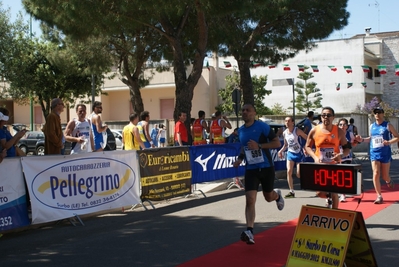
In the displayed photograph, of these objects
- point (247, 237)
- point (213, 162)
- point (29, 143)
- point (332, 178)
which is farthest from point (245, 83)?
point (29, 143)

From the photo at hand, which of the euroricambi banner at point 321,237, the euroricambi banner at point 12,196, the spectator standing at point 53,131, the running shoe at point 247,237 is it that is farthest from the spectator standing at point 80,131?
the euroricambi banner at point 321,237

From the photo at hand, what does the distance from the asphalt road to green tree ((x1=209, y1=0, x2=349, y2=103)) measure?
9.75 m

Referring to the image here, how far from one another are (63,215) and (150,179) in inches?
94.3

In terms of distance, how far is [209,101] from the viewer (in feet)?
146

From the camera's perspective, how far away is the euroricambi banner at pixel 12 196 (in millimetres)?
8398

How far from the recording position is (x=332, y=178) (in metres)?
5.45

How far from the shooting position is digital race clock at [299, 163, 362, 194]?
5.29 m

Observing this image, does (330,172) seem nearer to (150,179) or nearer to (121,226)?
(121,226)

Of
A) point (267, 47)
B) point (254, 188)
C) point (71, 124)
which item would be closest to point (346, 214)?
point (254, 188)

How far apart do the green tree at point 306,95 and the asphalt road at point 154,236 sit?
109 feet

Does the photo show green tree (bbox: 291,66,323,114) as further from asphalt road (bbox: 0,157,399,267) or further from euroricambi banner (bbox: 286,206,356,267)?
euroricambi banner (bbox: 286,206,356,267)

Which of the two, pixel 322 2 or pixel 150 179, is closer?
pixel 150 179

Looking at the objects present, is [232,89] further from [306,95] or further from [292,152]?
[292,152]

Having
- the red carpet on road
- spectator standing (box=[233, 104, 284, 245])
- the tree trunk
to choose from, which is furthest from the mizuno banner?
the tree trunk
